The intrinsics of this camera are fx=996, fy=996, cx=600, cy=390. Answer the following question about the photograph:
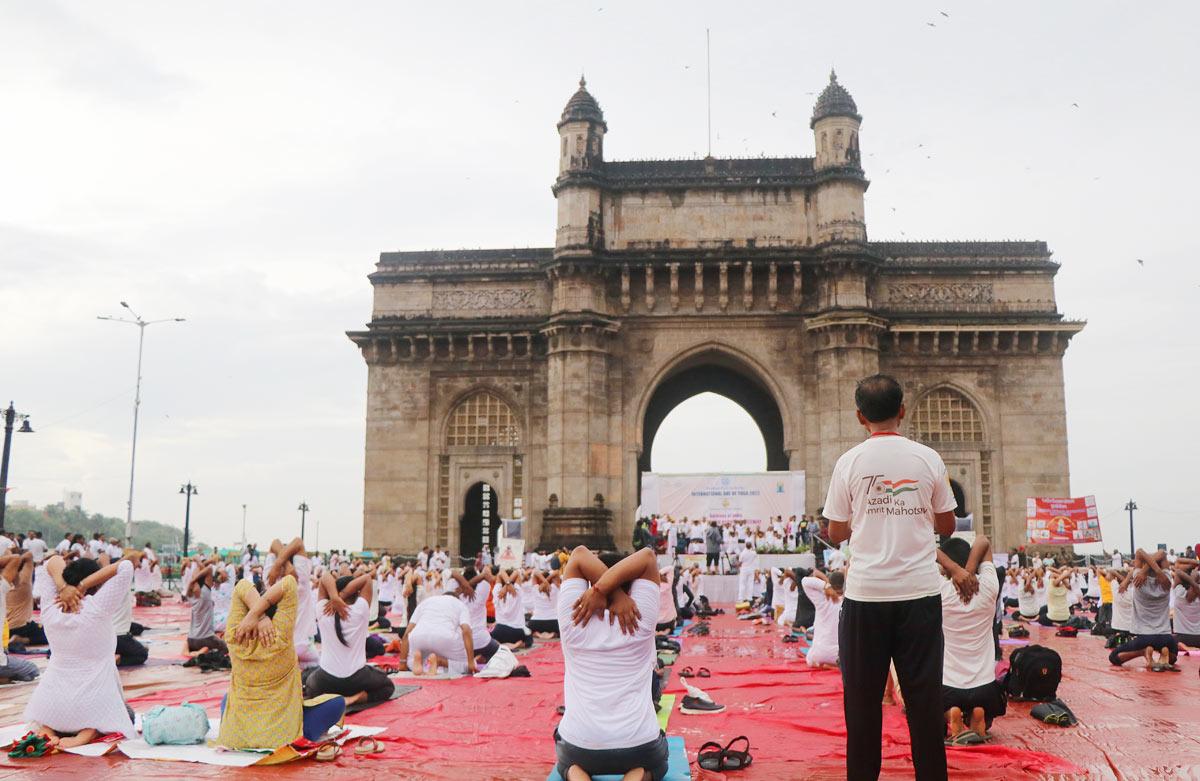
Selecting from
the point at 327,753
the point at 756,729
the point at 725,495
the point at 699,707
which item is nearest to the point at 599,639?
the point at 327,753

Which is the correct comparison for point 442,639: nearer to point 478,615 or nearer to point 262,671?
point 478,615

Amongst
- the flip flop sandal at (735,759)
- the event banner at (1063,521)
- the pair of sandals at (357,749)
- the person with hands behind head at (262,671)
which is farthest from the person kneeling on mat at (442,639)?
the event banner at (1063,521)

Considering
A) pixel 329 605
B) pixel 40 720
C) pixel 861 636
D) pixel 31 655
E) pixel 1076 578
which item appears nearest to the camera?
pixel 861 636

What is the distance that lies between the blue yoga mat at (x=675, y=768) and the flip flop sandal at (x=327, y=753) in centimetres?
173

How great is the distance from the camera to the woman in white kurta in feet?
26.4

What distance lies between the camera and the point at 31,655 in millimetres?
15141

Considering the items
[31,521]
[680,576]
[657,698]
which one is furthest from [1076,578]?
[31,521]

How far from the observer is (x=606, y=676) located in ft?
19.8

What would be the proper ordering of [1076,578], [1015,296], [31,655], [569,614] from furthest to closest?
1. [1015,296]
2. [1076,578]
3. [31,655]
4. [569,614]

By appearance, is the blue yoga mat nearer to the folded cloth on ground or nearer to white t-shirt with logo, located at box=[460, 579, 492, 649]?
the folded cloth on ground

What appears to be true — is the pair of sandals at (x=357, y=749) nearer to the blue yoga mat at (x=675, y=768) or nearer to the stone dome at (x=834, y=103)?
the blue yoga mat at (x=675, y=768)

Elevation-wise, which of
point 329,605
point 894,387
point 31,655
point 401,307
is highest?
point 401,307

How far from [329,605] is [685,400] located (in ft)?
103

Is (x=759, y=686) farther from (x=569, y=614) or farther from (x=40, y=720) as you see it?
(x=40, y=720)
